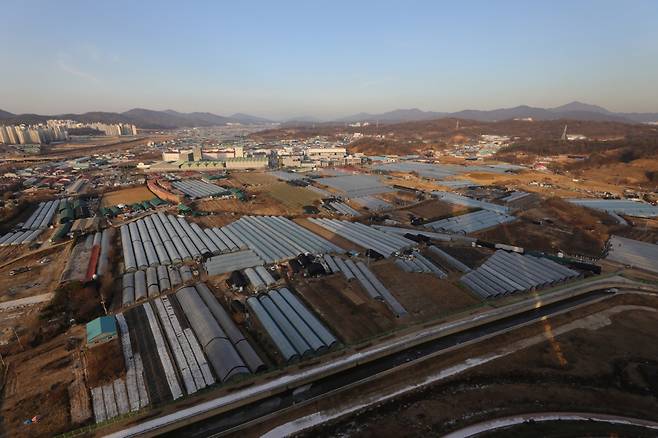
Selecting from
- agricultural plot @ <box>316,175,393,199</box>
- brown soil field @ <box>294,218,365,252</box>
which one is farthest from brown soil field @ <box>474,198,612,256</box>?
agricultural plot @ <box>316,175,393,199</box>

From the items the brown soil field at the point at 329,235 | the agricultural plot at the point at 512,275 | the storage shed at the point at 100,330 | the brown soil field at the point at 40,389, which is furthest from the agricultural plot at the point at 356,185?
the brown soil field at the point at 40,389

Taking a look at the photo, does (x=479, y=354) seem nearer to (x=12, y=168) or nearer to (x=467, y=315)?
(x=467, y=315)

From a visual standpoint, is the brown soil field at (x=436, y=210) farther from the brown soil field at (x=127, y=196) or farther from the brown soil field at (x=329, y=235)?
the brown soil field at (x=127, y=196)

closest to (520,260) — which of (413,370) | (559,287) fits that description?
(559,287)

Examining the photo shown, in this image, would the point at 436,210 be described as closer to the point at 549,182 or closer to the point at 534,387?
the point at 534,387

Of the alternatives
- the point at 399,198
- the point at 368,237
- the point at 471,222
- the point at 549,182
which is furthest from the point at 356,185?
the point at 549,182

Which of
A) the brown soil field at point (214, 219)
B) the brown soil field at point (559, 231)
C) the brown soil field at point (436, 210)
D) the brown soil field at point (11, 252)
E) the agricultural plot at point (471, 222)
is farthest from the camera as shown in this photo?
the brown soil field at point (436, 210)

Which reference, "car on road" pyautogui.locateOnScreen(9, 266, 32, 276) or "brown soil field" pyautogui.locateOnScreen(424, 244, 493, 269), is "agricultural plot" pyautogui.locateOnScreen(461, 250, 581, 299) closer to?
"brown soil field" pyautogui.locateOnScreen(424, 244, 493, 269)
